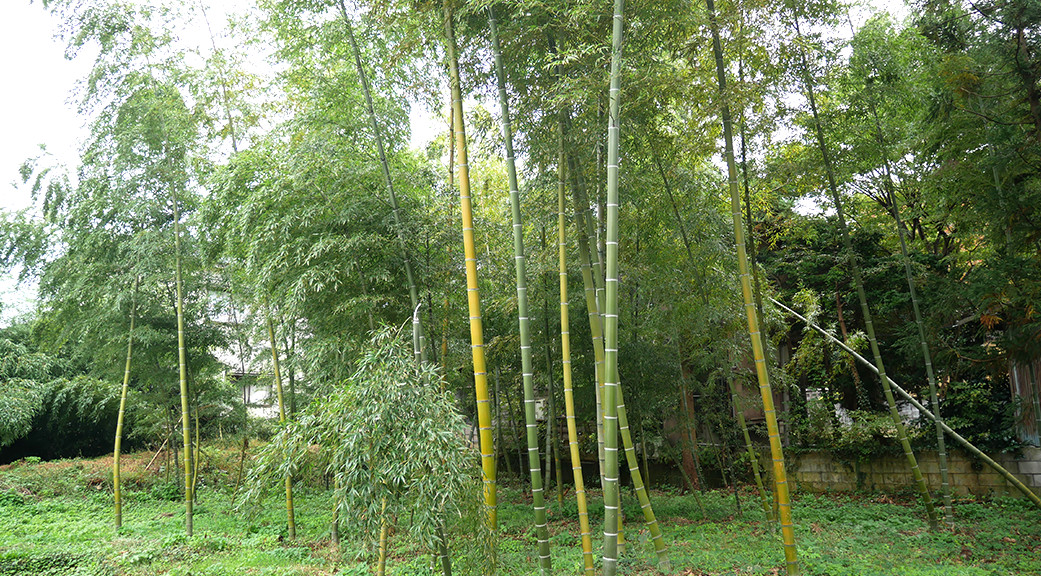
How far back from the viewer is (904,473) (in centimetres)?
792

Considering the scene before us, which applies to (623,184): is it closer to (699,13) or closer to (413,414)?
(699,13)

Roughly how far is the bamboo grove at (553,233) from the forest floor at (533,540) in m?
0.26

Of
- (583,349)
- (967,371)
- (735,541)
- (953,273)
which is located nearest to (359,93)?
(583,349)

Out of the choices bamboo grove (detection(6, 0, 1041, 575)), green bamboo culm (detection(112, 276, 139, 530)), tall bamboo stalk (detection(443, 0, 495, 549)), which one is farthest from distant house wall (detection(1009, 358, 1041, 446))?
green bamboo culm (detection(112, 276, 139, 530))

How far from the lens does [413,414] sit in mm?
3332

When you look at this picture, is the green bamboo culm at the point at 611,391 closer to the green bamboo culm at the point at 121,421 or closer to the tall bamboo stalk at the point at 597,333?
the tall bamboo stalk at the point at 597,333

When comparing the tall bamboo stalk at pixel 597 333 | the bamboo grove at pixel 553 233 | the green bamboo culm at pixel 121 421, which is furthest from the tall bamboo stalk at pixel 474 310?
the green bamboo culm at pixel 121 421

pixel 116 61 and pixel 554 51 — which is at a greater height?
pixel 116 61

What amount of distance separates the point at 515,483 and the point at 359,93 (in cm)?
718

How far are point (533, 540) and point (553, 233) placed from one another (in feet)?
10.7

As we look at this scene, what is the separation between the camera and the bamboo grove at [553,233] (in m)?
3.76

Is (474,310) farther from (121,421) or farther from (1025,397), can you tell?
(1025,397)

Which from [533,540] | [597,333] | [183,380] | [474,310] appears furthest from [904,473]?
[183,380]

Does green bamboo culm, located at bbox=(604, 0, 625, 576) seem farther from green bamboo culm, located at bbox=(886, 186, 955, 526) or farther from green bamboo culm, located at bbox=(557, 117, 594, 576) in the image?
→ green bamboo culm, located at bbox=(886, 186, 955, 526)
